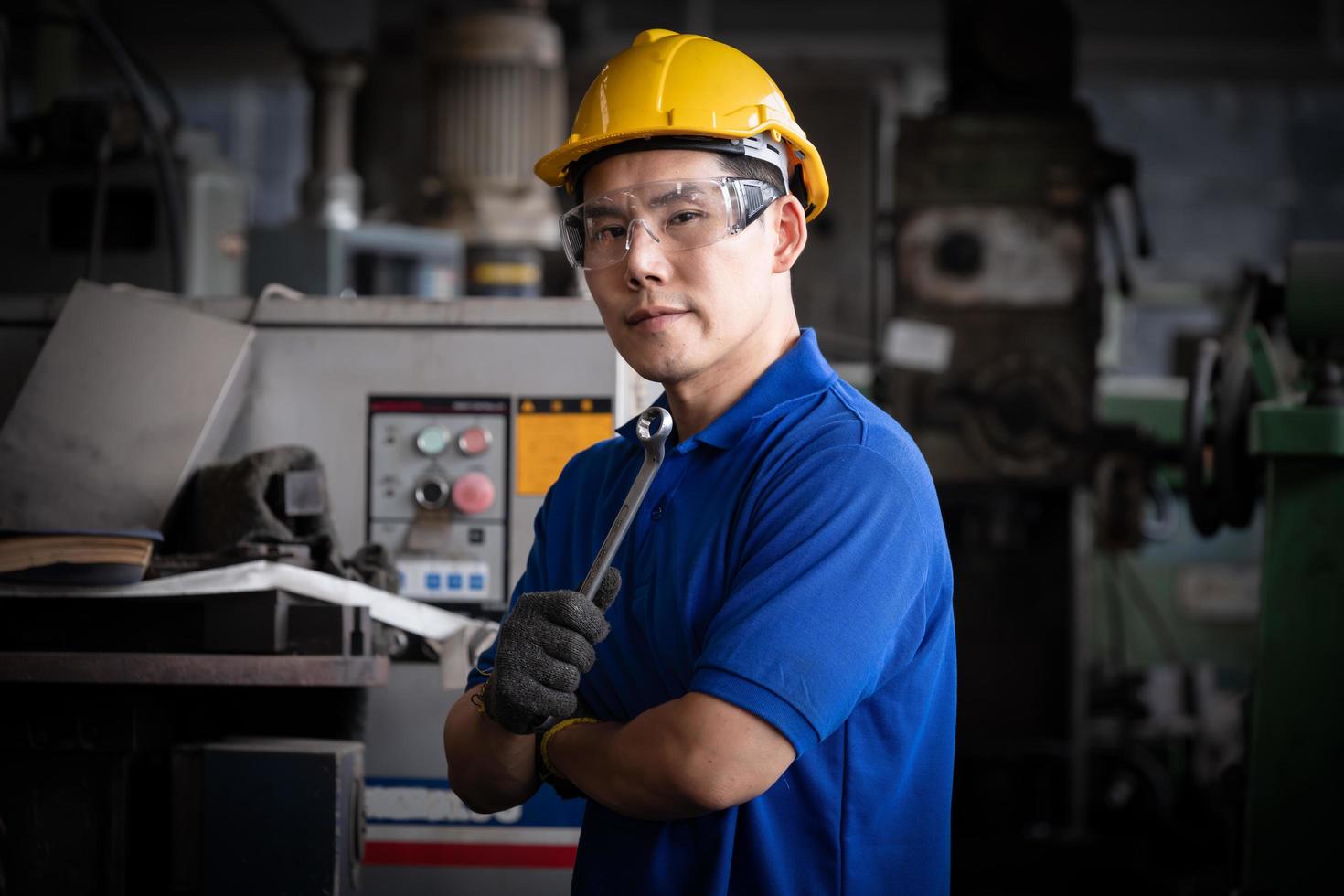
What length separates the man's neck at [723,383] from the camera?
1167 millimetres

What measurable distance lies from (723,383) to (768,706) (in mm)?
332

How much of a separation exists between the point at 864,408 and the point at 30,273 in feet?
5.32

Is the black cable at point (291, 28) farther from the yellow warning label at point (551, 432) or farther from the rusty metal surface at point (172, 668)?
the rusty metal surface at point (172, 668)

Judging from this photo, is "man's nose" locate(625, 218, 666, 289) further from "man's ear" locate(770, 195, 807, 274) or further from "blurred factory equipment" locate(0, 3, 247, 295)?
"blurred factory equipment" locate(0, 3, 247, 295)

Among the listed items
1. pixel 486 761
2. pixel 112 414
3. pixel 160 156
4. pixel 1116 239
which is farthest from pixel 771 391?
pixel 1116 239

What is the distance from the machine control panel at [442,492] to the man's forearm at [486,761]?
0.53 meters

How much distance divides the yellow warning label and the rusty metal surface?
48 cm

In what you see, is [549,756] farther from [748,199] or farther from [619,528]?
[748,199]

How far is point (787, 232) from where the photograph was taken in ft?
3.94

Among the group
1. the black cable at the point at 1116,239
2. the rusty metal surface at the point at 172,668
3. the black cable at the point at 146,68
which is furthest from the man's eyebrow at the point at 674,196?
the black cable at the point at 1116,239

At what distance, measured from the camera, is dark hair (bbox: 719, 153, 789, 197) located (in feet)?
3.79

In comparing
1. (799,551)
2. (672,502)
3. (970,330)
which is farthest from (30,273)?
(970,330)

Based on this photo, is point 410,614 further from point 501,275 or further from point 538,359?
point 501,275

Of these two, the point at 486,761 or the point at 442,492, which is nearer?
the point at 486,761
